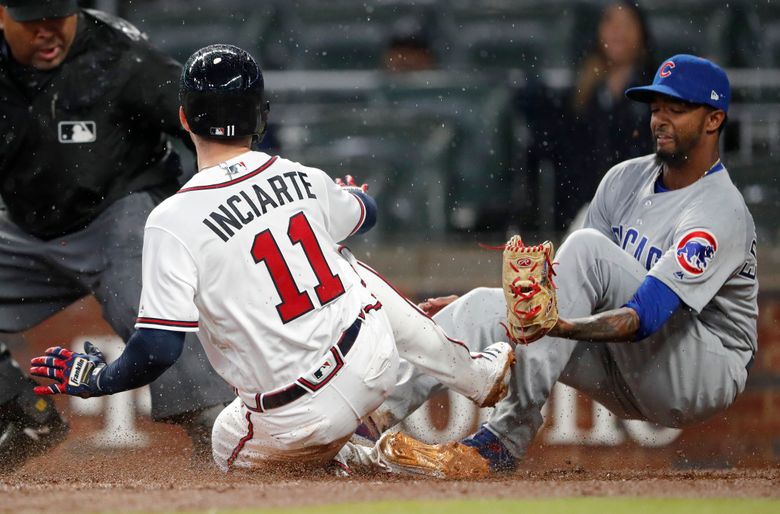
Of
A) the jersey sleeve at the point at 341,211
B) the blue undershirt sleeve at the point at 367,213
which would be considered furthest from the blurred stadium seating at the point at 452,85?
the jersey sleeve at the point at 341,211

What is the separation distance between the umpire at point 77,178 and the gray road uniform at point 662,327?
4.18 ft

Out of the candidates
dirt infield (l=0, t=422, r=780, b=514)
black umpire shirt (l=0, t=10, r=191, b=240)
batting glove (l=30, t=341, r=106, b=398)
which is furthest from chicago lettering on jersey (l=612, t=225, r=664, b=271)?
batting glove (l=30, t=341, r=106, b=398)

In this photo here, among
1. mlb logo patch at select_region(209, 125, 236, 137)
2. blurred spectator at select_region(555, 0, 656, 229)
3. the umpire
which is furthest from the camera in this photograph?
blurred spectator at select_region(555, 0, 656, 229)

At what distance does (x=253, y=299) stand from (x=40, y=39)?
73.4 inches

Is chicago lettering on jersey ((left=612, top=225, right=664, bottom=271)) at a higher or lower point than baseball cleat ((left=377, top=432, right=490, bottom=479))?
higher

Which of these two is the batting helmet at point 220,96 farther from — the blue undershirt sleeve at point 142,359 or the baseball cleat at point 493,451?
the baseball cleat at point 493,451

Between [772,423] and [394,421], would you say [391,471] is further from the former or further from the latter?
[772,423]

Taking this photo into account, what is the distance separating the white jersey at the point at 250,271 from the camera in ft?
12.2

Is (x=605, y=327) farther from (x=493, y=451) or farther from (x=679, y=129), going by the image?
(x=679, y=129)

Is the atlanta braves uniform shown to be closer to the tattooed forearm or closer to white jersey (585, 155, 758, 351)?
the tattooed forearm

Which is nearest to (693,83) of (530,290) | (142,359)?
(530,290)

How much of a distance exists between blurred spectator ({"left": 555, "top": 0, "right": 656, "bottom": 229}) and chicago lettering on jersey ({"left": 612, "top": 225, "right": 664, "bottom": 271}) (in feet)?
7.17

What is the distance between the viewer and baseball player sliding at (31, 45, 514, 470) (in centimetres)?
374

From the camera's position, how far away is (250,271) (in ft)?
12.5
